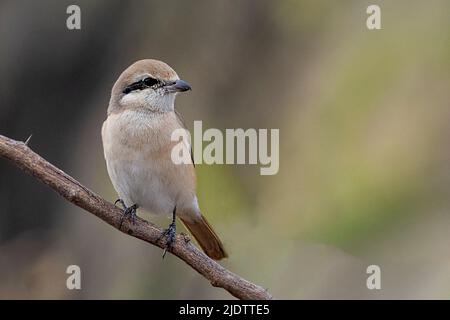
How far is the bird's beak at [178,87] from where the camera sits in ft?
13.2

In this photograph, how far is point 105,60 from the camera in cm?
567

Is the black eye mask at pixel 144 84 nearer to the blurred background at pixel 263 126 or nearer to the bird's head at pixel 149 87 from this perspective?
the bird's head at pixel 149 87

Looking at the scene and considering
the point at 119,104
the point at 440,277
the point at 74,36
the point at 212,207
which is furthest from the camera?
the point at 74,36

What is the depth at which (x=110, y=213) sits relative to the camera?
359 cm

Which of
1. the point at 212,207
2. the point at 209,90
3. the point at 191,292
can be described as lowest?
the point at 191,292

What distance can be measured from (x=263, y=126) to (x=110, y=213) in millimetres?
2246

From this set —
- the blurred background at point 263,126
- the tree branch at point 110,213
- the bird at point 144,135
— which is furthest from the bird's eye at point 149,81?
the blurred background at point 263,126

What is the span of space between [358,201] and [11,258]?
2.18 m

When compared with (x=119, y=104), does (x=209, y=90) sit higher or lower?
higher

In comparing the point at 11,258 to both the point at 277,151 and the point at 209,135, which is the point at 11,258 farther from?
the point at 277,151

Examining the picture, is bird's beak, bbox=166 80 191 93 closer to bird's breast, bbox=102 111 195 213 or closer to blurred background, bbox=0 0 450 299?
bird's breast, bbox=102 111 195 213

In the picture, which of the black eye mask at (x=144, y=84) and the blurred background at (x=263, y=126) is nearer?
the black eye mask at (x=144, y=84)

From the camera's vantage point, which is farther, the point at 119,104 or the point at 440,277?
the point at 440,277

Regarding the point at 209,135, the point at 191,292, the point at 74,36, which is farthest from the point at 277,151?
the point at 74,36
